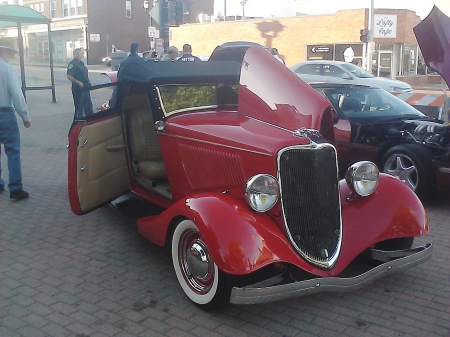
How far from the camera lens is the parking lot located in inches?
140

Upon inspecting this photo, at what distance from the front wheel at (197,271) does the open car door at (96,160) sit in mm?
1455

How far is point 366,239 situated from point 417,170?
9.01 ft

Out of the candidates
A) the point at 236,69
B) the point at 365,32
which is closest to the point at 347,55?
the point at 365,32

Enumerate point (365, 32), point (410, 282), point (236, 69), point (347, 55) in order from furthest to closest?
point (347, 55) < point (365, 32) < point (236, 69) < point (410, 282)

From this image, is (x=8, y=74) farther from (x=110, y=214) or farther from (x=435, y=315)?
(x=435, y=315)

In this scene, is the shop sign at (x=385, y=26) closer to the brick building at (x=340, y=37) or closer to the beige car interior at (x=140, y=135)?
the brick building at (x=340, y=37)

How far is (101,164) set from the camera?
17.4 feet

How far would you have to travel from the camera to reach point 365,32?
22.2m

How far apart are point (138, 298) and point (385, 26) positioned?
2964cm

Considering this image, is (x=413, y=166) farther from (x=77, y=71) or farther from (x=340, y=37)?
→ (x=340, y=37)

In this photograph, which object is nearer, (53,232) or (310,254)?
(310,254)

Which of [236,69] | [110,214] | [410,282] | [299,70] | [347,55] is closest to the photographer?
[410,282]

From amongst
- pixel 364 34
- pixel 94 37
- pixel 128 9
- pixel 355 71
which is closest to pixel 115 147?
pixel 355 71

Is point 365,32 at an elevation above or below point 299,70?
above
